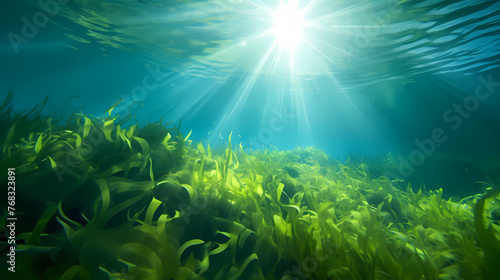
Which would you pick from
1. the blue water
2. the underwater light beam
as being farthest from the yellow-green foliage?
the underwater light beam

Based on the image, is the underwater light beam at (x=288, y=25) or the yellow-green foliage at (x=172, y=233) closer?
the yellow-green foliage at (x=172, y=233)

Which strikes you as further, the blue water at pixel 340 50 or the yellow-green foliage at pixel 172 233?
the blue water at pixel 340 50

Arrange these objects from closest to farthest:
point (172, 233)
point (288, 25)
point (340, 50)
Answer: point (172, 233), point (288, 25), point (340, 50)

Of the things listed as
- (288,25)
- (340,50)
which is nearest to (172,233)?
(288,25)

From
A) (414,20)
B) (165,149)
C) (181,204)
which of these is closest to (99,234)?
(181,204)

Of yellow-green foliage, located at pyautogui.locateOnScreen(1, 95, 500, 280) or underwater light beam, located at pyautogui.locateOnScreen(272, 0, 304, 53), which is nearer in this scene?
yellow-green foliage, located at pyautogui.locateOnScreen(1, 95, 500, 280)

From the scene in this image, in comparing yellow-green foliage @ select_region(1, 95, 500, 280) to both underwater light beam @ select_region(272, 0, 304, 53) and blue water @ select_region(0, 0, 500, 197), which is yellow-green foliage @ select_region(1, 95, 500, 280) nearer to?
blue water @ select_region(0, 0, 500, 197)

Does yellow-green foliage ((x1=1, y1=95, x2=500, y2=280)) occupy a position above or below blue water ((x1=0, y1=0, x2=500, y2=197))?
below

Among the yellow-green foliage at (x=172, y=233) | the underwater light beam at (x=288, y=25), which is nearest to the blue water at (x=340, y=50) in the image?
the underwater light beam at (x=288, y=25)

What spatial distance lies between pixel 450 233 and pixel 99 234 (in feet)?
9.52

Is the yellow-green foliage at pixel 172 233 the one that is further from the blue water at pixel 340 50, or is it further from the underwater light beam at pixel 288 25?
the underwater light beam at pixel 288 25

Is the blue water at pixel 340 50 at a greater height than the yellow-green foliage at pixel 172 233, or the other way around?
the blue water at pixel 340 50

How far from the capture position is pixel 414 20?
8164 mm

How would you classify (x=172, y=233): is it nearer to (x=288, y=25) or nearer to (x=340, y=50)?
(x=288, y=25)
